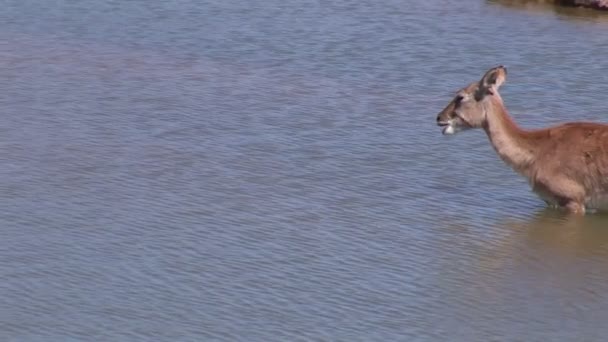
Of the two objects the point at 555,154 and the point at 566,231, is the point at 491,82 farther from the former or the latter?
the point at 566,231

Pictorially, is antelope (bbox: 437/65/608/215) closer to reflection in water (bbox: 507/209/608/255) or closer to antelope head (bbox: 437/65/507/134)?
antelope head (bbox: 437/65/507/134)

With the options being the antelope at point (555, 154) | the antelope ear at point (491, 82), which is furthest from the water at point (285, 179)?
the antelope ear at point (491, 82)

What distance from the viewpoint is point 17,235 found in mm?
10078

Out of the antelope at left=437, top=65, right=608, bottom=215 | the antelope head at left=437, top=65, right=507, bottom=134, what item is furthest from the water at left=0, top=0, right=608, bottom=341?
the antelope head at left=437, top=65, right=507, bottom=134

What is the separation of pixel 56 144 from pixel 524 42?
5.50 m

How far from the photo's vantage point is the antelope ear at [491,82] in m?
11.4

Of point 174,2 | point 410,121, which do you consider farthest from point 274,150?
point 174,2

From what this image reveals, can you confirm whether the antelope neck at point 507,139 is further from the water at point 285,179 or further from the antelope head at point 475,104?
the water at point 285,179

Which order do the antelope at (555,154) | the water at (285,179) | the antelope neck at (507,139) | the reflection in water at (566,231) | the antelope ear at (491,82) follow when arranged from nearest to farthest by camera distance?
the water at (285,179) < the reflection in water at (566,231) < the antelope at (555,154) < the antelope neck at (507,139) < the antelope ear at (491,82)

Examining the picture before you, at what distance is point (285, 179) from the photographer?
1153 cm

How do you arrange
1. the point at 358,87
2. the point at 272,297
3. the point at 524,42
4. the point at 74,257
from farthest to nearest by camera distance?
the point at 524,42 < the point at 358,87 < the point at 74,257 < the point at 272,297

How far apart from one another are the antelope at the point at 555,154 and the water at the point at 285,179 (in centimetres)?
21

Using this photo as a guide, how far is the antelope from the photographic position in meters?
11.0

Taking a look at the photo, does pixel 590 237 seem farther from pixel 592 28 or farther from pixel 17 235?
pixel 592 28
